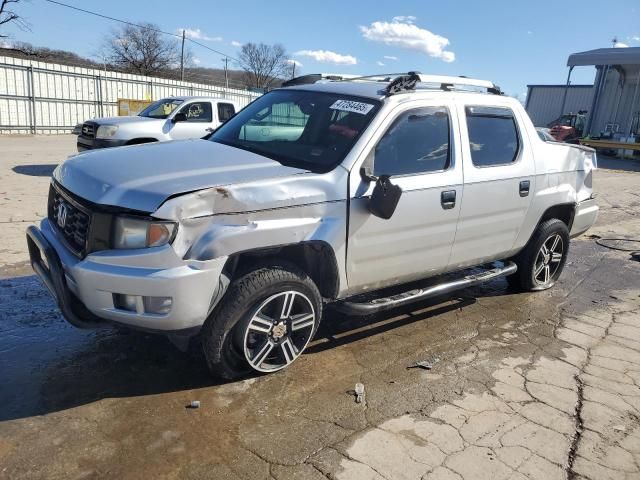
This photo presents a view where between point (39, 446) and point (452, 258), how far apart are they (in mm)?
3206

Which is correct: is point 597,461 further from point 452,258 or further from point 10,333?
point 10,333

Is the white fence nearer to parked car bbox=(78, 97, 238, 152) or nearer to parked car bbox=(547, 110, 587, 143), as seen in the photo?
parked car bbox=(78, 97, 238, 152)

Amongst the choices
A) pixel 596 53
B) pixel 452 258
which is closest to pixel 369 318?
pixel 452 258

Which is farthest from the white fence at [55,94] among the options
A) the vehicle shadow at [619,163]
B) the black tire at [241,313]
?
the black tire at [241,313]

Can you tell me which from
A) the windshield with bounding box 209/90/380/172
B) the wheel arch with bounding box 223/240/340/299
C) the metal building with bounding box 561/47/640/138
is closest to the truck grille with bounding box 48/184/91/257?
the wheel arch with bounding box 223/240/340/299

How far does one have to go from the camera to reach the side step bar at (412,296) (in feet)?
12.3

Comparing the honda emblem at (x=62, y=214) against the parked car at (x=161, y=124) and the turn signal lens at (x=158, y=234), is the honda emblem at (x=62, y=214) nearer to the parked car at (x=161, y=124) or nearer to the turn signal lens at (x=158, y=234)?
the turn signal lens at (x=158, y=234)

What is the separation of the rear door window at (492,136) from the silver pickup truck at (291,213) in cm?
2

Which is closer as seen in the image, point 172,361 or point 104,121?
point 172,361

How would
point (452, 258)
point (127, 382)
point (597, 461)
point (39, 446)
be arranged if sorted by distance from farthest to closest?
point (452, 258) < point (127, 382) < point (597, 461) < point (39, 446)

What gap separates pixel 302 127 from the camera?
4.08m

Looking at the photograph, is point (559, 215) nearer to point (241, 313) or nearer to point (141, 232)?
point (241, 313)

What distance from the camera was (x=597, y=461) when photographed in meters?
2.92

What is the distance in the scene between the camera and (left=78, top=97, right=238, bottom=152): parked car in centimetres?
1081
